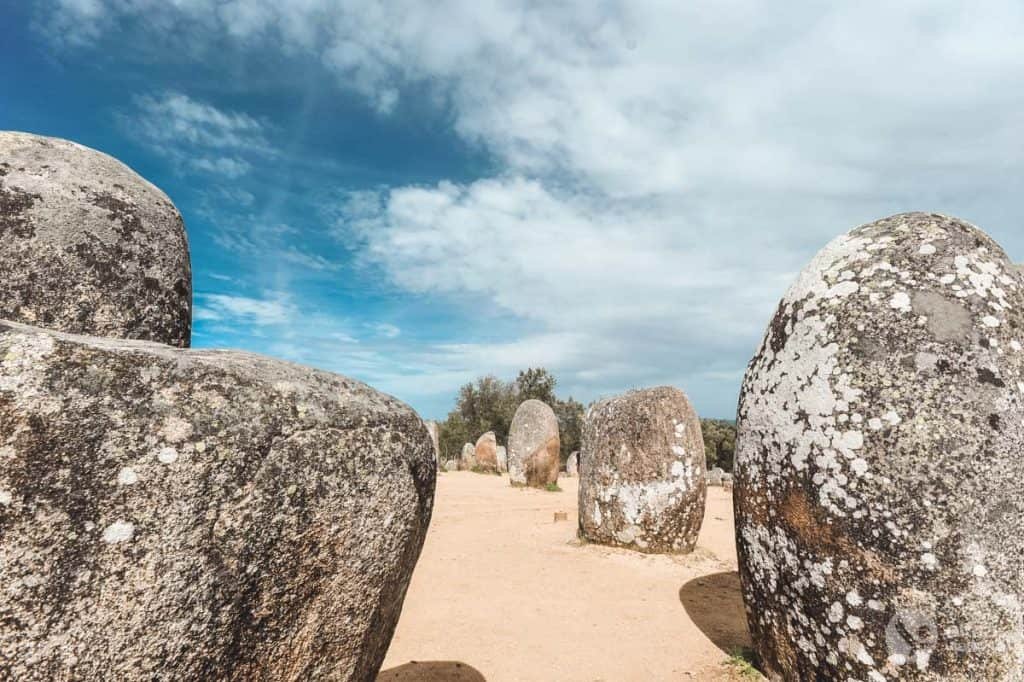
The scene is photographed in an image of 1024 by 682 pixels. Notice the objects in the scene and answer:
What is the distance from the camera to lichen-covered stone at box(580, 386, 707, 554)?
865cm

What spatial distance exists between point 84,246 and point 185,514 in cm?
223

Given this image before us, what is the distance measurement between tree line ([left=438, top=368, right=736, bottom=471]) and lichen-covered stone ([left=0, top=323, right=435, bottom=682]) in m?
33.3

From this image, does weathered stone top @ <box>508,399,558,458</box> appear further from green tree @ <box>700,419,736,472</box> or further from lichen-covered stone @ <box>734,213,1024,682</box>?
green tree @ <box>700,419,736,472</box>

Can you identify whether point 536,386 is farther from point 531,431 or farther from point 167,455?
point 167,455

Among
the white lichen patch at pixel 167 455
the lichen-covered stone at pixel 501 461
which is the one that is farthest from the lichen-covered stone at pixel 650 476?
the lichen-covered stone at pixel 501 461

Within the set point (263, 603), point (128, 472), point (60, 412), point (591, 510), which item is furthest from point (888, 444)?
point (591, 510)

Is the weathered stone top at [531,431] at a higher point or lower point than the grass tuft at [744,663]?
higher

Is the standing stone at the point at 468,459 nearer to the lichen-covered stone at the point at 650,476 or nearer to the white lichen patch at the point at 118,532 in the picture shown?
the lichen-covered stone at the point at 650,476

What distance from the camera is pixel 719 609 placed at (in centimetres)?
661

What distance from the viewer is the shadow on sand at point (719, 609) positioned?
5602 millimetres

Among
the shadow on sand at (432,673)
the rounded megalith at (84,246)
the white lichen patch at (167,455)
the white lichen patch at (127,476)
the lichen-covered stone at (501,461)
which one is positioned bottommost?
the shadow on sand at (432,673)

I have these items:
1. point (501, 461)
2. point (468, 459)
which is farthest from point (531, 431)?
point (468, 459)

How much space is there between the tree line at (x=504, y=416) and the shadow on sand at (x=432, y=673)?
30.6 metres

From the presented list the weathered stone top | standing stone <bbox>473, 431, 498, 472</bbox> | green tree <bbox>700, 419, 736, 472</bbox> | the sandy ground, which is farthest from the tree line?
the sandy ground
